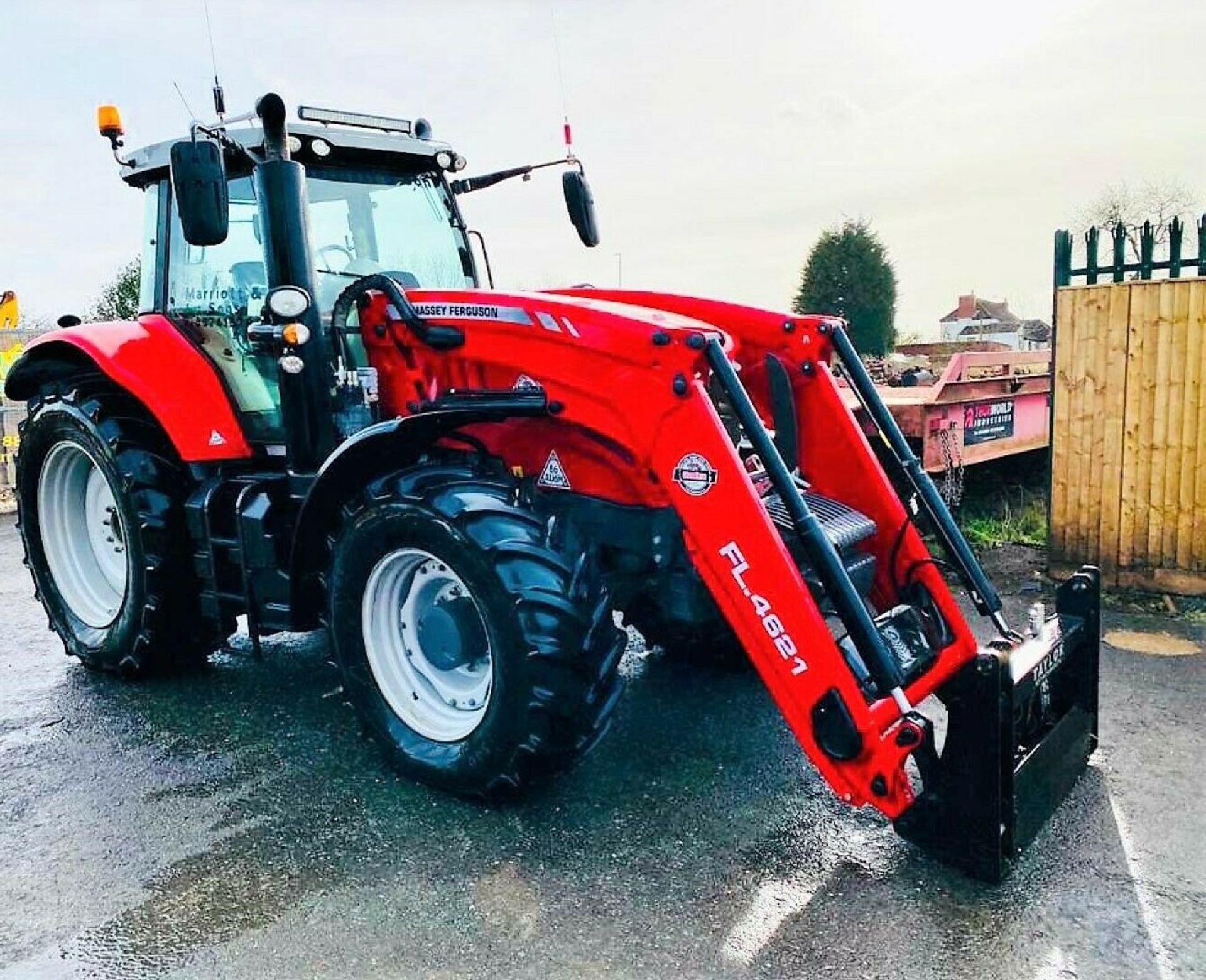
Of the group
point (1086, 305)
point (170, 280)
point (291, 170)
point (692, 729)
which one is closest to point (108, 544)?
point (170, 280)

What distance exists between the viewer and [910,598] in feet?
11.9

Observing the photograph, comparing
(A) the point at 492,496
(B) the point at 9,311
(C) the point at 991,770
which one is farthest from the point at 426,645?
(B) the point at 9,311

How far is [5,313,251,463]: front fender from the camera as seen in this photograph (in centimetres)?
431

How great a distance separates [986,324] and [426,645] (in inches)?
1741

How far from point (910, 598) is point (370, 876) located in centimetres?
206

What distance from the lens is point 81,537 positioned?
17.2 ft

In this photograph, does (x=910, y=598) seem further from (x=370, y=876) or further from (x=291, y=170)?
(x=291, y=170)

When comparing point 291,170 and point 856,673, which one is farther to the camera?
point 291,170

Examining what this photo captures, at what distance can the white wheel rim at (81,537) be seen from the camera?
5121 mm

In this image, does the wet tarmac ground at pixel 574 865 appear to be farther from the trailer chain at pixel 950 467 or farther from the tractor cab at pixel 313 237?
the trailer chain at pixel 950 467

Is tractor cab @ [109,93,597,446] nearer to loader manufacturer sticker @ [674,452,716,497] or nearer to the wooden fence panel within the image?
loader manufacturer sticker @ [674,452,716,497]

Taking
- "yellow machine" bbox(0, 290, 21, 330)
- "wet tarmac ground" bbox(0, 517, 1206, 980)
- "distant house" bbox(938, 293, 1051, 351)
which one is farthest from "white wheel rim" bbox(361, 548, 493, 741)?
"distant house" bbox(938, 293, 1051, 351)

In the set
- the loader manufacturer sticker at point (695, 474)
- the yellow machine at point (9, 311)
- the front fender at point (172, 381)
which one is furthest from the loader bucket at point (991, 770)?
the yellow machine at point (9, 311)

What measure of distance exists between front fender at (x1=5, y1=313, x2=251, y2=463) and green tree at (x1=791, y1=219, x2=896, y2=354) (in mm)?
21340
